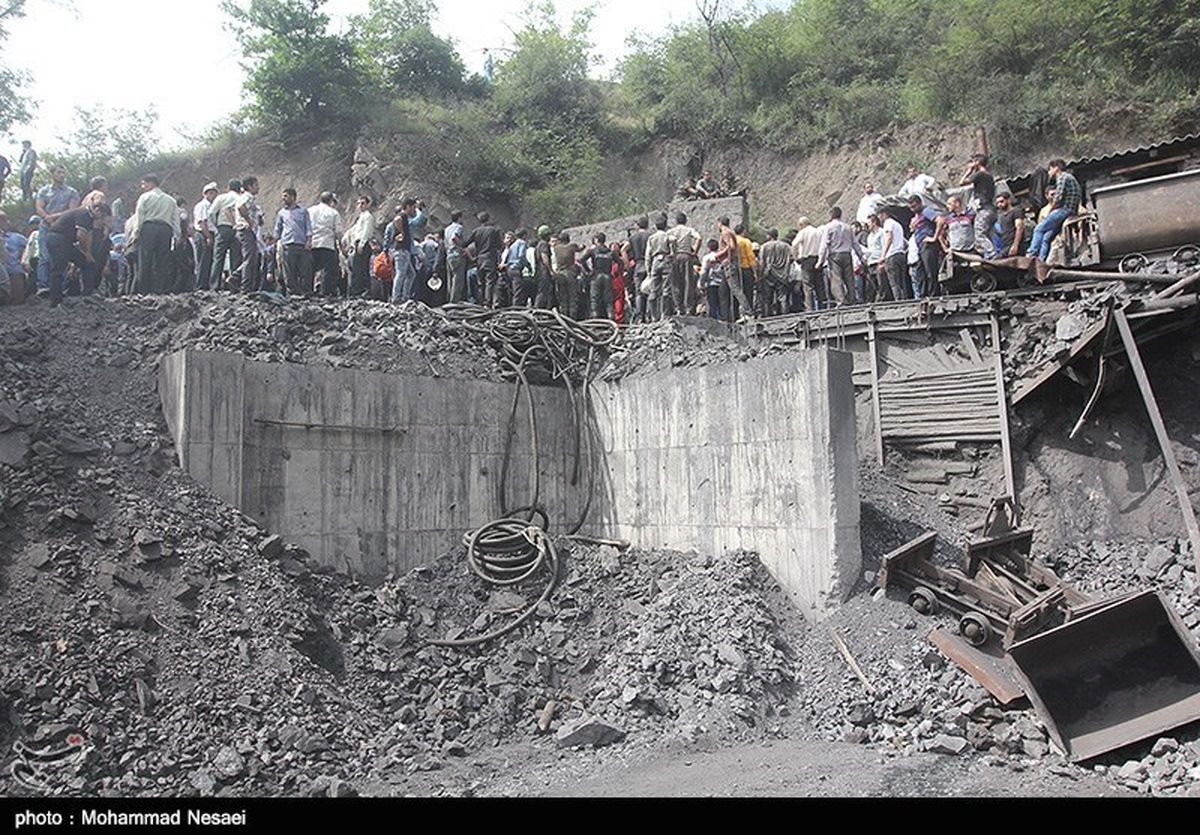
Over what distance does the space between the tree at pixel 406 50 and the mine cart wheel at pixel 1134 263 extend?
2093cm

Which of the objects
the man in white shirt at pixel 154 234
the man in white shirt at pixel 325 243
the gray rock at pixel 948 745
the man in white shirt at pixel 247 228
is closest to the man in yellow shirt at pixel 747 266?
the man in white shirt at pixel 325 243

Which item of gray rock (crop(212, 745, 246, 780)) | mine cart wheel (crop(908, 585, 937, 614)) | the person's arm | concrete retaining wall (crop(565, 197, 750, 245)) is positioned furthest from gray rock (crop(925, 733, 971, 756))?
concrete retaining wall (crop(565, 197, 750, 245))

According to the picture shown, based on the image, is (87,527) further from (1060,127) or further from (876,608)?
(1060,127)

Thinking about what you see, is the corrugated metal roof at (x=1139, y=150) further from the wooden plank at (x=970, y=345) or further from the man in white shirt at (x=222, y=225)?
the man in white shirt at (x=222, y=225)

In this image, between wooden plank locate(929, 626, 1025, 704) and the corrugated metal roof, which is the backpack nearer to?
wooden plank locate(929, 626, 1025, 704)

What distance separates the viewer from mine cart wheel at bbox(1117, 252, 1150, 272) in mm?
10617

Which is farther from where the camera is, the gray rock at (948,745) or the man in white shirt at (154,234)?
the man in white shirt at (154,234)

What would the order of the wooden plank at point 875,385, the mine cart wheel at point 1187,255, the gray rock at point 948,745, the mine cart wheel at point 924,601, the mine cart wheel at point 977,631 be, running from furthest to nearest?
the wooden plank at point 875,385 → the mine cart wheel at point 1187,255 → the mine cart wheel at point 924,601 → the mine cart wheel at point 977,631 → the gray rock at point 948,745

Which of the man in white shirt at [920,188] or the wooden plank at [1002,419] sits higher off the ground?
the man in white shirt at [920,188]

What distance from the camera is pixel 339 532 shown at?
9.73 meters

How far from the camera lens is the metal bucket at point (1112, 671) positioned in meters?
7.25

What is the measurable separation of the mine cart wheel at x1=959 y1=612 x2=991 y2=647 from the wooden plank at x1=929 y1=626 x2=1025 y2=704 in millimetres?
56

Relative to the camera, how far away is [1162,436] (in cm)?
927
